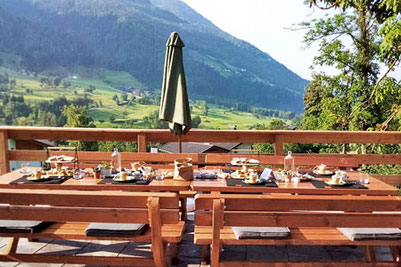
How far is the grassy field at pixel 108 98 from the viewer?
180 ft

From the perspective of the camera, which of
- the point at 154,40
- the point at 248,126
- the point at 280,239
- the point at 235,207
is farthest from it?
the point at 154,40

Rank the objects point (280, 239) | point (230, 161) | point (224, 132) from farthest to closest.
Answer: point (224, 132) → point (230, 161) → point (280, 239)

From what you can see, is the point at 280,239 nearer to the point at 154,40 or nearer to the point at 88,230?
the point at 88,230

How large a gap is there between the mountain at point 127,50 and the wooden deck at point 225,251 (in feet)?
218

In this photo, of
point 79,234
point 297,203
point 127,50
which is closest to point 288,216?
point 297,203

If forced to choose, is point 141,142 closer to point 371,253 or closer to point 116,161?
point 116,161

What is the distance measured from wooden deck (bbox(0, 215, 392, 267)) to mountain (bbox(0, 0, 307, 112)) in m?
66.6

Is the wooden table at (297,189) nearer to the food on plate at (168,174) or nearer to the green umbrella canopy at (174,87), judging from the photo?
the food on plate at (168,174)

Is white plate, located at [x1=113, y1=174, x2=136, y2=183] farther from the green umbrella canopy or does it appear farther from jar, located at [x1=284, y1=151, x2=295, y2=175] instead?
jar, located at [x1=284, y1=151, x2=295, y2=175]

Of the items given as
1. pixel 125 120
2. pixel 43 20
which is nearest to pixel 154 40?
pixel 43 20

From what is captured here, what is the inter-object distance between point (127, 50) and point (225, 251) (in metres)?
77.5

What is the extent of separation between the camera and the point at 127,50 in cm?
7644

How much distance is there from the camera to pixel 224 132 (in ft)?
13.4

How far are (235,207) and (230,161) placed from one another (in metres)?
1.53
